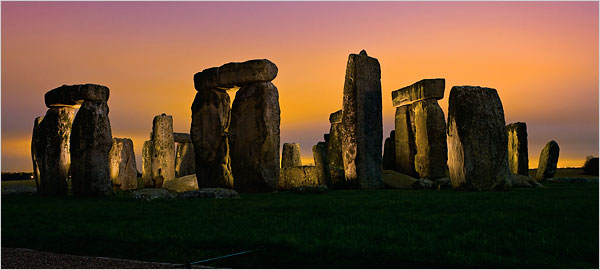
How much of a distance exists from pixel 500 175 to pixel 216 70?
7.64 metres

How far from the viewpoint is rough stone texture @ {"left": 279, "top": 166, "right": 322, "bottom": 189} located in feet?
47.4

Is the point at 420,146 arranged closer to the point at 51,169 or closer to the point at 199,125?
the point at 199,125

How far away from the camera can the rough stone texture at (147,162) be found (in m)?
20.5

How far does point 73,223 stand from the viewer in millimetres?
7188

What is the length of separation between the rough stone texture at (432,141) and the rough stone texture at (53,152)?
34.7 ft

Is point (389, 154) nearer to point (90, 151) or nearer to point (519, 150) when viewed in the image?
point (519, 150)

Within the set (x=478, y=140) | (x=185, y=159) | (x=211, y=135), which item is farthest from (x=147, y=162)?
(x=478, y=140)

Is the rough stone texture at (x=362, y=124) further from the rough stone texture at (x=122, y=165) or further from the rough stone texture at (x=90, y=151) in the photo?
the rough stone texture at (x=122, y=165)

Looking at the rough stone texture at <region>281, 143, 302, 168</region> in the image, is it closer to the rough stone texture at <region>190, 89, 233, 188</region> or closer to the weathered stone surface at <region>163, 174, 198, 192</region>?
the weathered stone surface at <region>163, 174, 198, 192</region>

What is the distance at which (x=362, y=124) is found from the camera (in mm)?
13906

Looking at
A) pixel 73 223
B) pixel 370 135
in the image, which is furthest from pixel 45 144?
pixel 370 135

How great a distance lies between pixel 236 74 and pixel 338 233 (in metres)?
8.57

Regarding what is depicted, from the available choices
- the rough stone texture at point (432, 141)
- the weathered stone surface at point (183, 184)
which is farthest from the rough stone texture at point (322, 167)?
the rough stone texture at point (432, 141)

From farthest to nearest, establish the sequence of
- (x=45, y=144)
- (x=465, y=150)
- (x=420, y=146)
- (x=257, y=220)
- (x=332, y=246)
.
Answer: (x=420, y=146) → (x=45, y=144) → (x=465, y=150) → (x=257, y=220) → (x=332, y=246)
